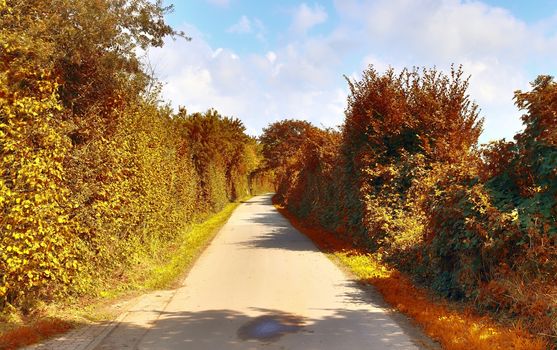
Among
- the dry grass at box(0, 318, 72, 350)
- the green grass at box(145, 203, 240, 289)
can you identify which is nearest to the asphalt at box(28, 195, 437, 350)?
the green grass at box(145, 203, 240, 289)

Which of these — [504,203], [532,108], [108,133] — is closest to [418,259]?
[504,203]

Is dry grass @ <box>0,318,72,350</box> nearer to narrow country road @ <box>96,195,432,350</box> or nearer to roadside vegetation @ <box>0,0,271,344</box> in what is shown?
roadside vegetation @ <box>0,0,271,344</box>

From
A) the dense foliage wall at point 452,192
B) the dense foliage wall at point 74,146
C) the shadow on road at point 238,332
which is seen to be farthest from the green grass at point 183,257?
the dense foliage wall at point 452,192

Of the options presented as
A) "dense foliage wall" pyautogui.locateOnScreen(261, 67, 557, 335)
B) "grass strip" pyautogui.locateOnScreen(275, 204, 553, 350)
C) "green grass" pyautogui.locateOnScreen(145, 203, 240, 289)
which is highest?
"dense foliage wall" pyautogui.locateOnScreen(261, 67, 557, 335)

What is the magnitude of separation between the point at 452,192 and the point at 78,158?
729 cm

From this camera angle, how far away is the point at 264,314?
7523mm

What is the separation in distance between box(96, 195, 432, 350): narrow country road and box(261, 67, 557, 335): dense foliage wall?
159 cm

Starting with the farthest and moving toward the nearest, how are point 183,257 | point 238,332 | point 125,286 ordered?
point 183,257 → point 125,286 → point 238,332

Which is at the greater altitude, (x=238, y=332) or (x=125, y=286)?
(x=125, y=286)

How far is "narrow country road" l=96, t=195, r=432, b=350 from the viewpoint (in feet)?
20.2

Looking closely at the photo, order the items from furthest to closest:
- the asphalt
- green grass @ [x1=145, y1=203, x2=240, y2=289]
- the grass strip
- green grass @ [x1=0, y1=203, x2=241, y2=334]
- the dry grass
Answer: green grass @ [x1=145, y1=203, x2=240, y2=289]
green grass @ [x1=0, y1=203, x2=241, y2=334]
the asphalt
the dry grass
the grass strip

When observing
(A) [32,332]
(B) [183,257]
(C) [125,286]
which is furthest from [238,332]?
(B) [183,257]

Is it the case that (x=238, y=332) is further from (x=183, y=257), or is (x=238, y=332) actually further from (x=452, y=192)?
(x=183, y=257)

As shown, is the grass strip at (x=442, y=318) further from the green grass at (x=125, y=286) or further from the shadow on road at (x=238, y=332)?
the green grass at (x=125, y=286)
